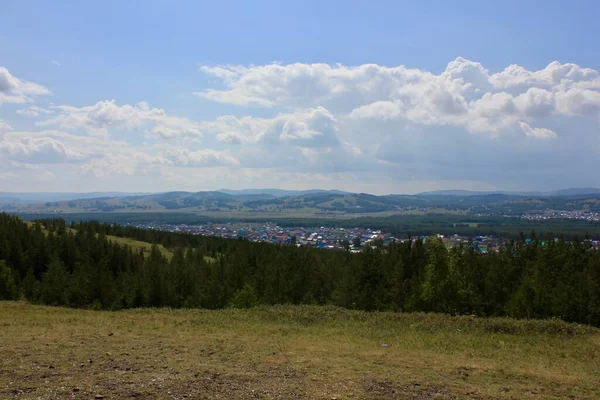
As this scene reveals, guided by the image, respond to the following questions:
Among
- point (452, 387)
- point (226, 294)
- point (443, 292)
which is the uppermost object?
point (452, 387)

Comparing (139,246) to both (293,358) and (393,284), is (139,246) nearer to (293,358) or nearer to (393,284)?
(393,284)

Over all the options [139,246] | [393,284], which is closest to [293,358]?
[393,284]

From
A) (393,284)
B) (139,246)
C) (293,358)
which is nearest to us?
(293,358)

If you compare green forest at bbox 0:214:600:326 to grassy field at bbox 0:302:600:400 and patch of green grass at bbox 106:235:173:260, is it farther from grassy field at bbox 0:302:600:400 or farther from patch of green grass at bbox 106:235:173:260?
patch of green grass at bbox 106:235:173:260

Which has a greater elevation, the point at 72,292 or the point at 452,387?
the point at 452,387

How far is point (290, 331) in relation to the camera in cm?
2616

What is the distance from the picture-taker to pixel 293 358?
56.9ft

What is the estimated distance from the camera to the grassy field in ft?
41.8

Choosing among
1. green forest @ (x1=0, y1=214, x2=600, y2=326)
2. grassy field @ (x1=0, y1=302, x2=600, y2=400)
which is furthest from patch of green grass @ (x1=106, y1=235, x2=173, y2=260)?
grassy field @ (x1=0, y1=302, x2=600, y2=400)

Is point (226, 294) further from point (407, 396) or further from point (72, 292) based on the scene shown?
point (407, 396)

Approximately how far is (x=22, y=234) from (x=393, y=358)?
8746cm

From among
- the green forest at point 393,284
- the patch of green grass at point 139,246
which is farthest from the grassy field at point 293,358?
the patch of green grass at point 139,246

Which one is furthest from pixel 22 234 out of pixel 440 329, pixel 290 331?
pixel 440 329

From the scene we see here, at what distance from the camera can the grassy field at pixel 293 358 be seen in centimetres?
1273
